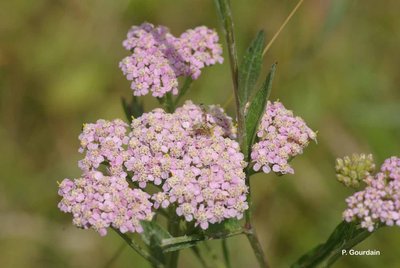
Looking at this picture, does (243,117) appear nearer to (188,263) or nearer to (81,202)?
(81,202)

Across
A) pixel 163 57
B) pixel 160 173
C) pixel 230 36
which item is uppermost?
pixel 163 57

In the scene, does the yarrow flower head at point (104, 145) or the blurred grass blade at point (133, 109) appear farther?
the blurred grass blade at point (133, 109)

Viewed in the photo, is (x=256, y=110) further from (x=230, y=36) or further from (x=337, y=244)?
(x=337, y=244)

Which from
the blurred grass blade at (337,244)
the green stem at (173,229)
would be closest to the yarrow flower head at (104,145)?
the green stem at (173,229)

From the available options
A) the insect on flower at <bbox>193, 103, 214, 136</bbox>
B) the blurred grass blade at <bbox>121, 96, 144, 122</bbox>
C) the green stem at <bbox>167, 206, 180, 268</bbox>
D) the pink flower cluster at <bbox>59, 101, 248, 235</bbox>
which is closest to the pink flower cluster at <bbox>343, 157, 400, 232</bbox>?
the pink flower cluster at <bbox>59, 101, 248, 235</bbox>

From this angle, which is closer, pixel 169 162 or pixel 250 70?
pixel 169 162

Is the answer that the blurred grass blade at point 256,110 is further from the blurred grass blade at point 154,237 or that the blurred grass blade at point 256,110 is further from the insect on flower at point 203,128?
the blurred grass blade at point 154,237

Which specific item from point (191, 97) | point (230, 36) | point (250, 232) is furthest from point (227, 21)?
point (191, 97)
